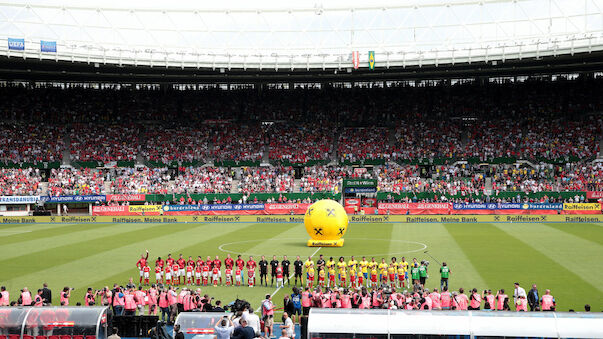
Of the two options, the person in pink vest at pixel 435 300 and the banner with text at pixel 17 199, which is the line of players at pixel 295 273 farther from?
the banner with text at pixel 17 199

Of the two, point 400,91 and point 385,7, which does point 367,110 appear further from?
point 385,7

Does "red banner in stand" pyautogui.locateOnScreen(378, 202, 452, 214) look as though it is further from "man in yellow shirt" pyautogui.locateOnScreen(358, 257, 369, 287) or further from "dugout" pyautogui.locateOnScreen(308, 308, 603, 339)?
"dugout" pyautogui.locateOnScreen(308, 308, 603, 339)

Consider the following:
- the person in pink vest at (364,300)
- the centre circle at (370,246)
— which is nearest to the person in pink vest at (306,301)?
the person in pink vest at (364,300)

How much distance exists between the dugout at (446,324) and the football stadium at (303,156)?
10.6m

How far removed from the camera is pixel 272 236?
134 ft

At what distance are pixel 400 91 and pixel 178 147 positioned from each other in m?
27.7

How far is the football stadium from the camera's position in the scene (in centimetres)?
3059

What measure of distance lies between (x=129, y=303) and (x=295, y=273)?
307 inches

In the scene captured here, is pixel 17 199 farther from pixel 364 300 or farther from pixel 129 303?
pixel 364 300

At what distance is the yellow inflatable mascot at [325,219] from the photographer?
107 ft

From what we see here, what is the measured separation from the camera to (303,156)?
66188mm

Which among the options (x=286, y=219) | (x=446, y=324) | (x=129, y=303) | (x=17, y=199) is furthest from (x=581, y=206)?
(x=17, y=199)

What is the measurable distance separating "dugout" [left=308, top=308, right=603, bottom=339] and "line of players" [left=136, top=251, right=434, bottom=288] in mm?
10994

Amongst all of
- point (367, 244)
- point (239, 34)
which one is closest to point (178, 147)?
point (239, 34)
